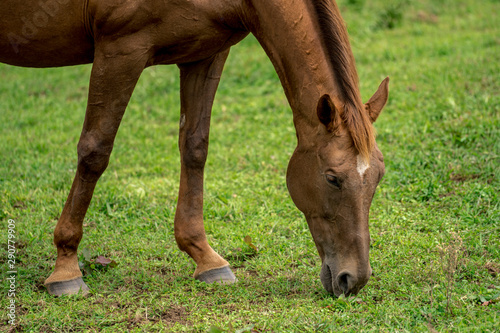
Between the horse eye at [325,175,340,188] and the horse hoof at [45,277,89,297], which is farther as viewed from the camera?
the horse hoof at [45,277,89,297]

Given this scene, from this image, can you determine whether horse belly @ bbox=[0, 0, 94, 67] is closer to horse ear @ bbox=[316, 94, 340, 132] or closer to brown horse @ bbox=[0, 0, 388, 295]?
brown horse @ bbox=[0, 0, 388, 295]

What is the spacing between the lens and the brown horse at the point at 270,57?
125 inches

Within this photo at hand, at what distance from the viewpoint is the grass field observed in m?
3.29

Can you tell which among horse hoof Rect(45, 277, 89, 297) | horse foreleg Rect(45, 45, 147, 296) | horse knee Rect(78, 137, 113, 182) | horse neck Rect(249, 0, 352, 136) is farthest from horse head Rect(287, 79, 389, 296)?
horse hoof Rect(45, 277, 89, 297)

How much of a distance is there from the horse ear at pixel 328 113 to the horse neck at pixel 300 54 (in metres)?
0.10

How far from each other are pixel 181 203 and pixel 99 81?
1095 millimetres

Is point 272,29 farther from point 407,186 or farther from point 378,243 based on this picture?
point 407,186

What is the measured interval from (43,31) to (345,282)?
2449 mm

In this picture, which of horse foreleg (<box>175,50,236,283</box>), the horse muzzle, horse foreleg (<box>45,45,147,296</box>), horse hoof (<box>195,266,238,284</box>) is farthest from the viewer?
horse foreleg (<box>175,50,236,283</box>)

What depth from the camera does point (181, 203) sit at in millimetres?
4129

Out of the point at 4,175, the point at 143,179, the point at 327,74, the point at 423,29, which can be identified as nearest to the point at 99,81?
the point at 327,74

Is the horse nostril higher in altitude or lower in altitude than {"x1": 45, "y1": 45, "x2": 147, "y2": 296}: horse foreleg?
lower

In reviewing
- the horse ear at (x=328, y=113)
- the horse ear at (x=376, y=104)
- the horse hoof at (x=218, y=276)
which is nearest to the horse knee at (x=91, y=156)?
the horse hoof at (x=218, y=276)

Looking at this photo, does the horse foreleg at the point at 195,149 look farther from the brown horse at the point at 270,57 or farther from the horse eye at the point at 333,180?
the horse eye at the point at 333,180
